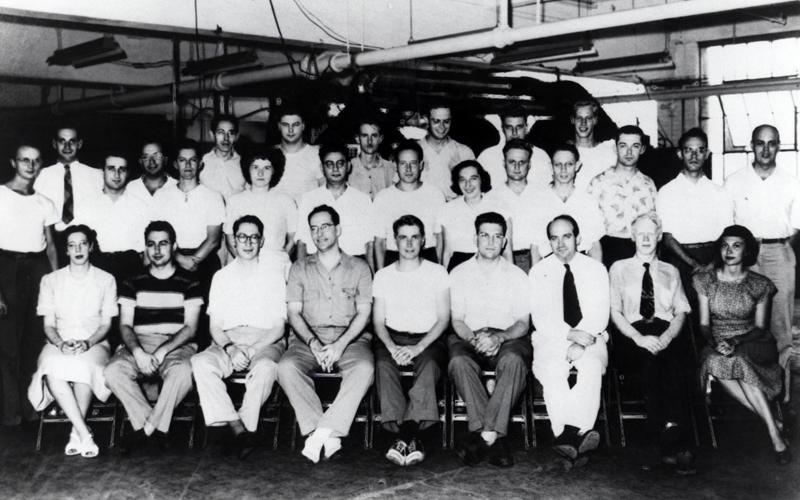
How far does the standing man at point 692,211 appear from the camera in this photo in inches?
188

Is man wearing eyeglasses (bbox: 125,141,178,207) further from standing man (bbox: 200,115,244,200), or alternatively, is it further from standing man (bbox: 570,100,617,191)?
standing man (bbox: 570,100,617,191)

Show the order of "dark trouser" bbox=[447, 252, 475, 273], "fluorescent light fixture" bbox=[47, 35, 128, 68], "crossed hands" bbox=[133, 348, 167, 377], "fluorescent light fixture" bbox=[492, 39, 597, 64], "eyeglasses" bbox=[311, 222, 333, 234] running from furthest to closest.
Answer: "fluorescent light fixture" bbox=[492, 39, 597, 64], "fluorescent light fixture" bbox=[47, 35, 128, 68], "dark trouser" bbox=[447, 252, 475, 273], "eyeglasses" bbox=[311, 222, 333, 234], "crossed hands" bbox=[133, 348, 167, 377]

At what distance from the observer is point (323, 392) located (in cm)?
501

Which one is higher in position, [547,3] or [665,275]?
[547,3]

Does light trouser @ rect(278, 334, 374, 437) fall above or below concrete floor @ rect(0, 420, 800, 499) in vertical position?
above

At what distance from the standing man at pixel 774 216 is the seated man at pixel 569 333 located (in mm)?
1400

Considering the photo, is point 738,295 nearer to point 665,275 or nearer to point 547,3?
point 665,275

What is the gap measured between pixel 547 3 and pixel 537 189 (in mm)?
6859

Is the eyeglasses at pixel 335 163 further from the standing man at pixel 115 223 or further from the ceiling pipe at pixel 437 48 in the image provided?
the standing man at pixel 115 223

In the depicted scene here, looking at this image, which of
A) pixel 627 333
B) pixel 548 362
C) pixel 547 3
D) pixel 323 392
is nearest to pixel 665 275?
pixel 627 333

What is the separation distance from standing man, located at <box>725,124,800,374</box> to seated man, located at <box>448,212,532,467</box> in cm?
176

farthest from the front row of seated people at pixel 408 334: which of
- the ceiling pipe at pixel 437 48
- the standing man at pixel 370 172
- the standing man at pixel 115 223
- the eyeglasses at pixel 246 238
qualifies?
the ceiling pipe at pixel 437 48

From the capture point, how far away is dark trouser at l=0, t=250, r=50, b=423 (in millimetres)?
4629

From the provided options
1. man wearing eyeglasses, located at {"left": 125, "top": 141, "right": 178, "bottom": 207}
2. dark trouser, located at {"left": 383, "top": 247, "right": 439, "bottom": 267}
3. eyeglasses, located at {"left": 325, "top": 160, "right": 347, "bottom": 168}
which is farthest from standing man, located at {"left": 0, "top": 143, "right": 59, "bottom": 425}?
dark trouser, located at {"left": 383, "top": 247, "right": 439, "bottom": 267}
